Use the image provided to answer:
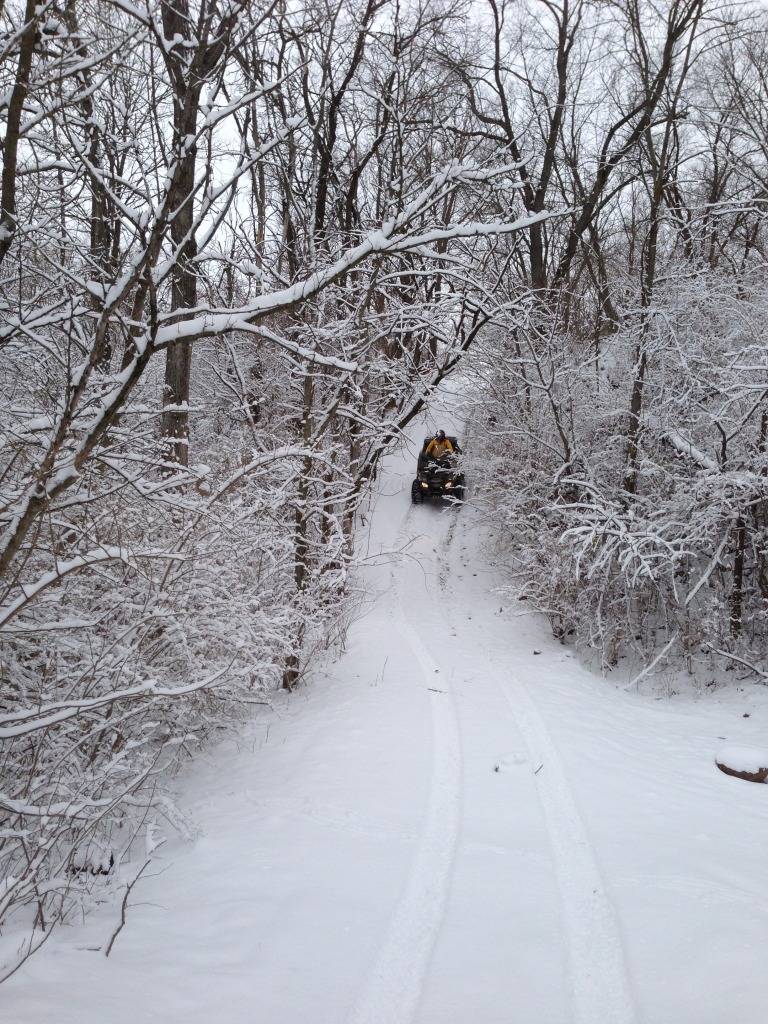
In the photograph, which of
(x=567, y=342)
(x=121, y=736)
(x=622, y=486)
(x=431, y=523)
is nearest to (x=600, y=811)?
(x=121, y=736)

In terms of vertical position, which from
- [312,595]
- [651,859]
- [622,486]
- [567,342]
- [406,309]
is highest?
[567,342]

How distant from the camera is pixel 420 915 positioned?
3812mm

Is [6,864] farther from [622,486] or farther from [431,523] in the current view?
[431,523]

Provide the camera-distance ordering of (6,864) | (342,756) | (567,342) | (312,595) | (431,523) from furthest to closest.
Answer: (431,523), (567,342), (312,595), (342,756), (6,864)

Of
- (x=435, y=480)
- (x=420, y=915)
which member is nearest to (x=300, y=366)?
(x=420, y=915)

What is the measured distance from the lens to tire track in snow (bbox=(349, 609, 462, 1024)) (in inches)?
123

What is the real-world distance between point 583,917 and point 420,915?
1.00 meters

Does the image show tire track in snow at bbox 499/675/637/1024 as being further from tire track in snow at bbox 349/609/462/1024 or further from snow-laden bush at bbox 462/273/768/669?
snow-laden bush at bbox 462/273/768/669

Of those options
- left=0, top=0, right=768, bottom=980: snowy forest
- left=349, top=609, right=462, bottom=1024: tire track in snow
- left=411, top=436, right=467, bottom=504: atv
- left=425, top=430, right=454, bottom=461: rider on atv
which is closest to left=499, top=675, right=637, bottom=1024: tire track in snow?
left=349, top=609, right=462, bottom=1024: tire track in snow

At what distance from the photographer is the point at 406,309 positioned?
14.7 ft

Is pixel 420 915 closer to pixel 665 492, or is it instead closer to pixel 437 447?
pixel 665 492

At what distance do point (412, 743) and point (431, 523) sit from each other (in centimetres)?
1250

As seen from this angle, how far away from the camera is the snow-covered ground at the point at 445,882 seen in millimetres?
3121

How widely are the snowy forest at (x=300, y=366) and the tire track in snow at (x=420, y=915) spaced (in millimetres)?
1709
